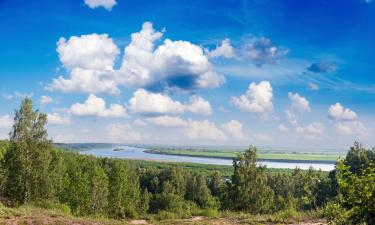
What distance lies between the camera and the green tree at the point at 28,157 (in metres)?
47.7

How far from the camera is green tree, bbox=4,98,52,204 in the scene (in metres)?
47.7

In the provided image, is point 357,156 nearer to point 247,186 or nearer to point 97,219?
point 247,186

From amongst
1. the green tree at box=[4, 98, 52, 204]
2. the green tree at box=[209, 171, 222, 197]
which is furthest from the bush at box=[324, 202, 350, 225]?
the green tree at box=[209, 171, 222, 197]

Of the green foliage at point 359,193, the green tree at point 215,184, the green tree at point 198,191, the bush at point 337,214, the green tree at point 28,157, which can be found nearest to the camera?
the green foliage at point 359,193

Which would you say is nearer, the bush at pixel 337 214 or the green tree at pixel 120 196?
the bush at pixel 337 214

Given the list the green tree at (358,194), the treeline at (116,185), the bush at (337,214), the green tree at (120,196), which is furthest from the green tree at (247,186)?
the green tree at (358,194)

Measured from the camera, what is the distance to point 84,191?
7206 cm

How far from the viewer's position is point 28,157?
161ft

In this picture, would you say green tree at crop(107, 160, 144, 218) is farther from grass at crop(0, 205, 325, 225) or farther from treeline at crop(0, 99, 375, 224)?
grass at crop(0, 205, 325, 225)

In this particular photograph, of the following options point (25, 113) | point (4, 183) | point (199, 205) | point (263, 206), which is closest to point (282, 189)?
point (199, 205)

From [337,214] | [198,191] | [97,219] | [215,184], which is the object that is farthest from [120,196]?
[337,214]

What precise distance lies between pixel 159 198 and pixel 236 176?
75.4 meters

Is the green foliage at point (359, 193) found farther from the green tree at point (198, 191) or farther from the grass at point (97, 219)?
the green tree at point (198, 191)

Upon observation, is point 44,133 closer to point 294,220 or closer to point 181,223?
point 181,223
